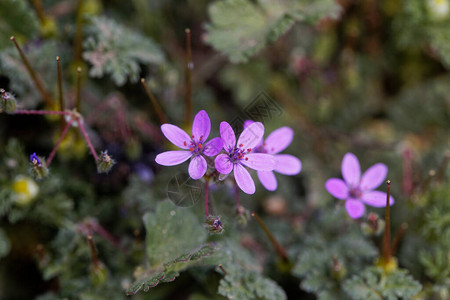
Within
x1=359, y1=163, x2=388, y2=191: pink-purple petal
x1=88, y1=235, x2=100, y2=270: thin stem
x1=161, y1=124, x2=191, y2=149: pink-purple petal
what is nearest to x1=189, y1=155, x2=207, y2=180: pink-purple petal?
x1=161, y1=124, x2=191, y2=149: pink-purple petal

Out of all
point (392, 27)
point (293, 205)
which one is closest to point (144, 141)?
point (293, 205)

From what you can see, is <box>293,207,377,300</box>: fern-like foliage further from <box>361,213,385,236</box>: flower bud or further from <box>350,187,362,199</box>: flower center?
<box>361,213,385,236</box>: flower bud

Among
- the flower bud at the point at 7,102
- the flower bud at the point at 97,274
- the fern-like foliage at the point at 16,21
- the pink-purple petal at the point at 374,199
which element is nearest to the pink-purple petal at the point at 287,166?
the pink-purple petal at the point at 374,199

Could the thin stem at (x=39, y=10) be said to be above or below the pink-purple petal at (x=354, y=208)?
above

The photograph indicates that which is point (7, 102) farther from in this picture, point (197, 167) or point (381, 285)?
point (381, 285)

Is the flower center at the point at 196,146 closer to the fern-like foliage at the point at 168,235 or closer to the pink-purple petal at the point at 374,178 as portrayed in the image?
the fern-like foliage at the point at 168,235

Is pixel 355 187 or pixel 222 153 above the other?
pixel 222 153

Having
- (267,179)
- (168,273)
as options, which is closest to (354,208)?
(267,179)
